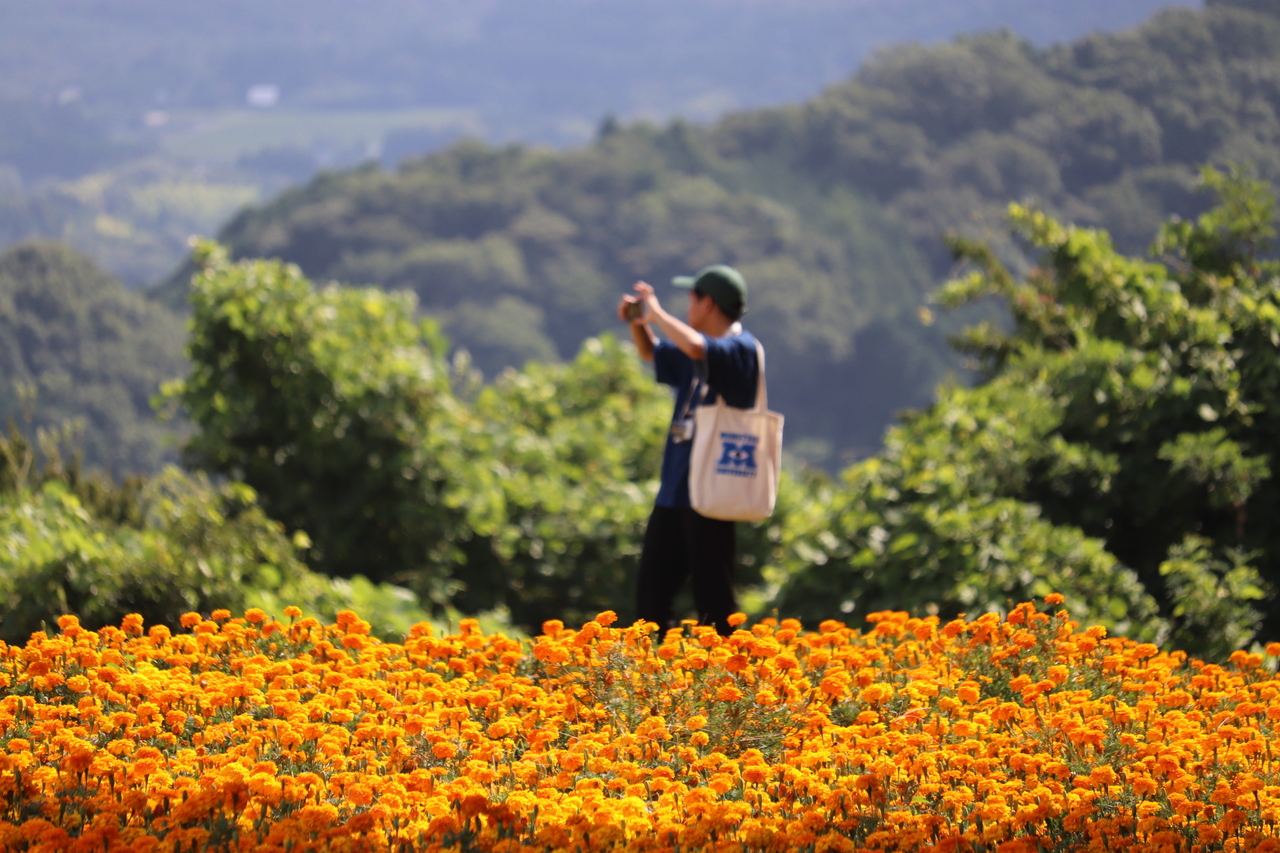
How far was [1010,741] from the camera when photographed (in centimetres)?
285

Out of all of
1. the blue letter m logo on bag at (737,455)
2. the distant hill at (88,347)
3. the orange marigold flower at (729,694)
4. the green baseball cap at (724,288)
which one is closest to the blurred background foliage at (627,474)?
the blue letter m logo on bag at (737,455)

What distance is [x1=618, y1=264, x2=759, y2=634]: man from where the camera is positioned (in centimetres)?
383

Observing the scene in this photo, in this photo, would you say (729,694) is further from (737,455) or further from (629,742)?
(737,455)

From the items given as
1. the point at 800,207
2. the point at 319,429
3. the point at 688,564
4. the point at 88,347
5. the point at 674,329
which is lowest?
the point at 88,347

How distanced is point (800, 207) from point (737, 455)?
108886 mm

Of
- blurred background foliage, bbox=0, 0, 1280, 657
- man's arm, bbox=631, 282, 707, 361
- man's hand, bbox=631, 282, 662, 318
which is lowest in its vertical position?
blurred background foliage, bbox=0, 0, 1280, 657

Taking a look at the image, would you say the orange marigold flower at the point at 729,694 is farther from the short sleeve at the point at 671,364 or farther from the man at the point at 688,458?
the short sleeve at the point at 671,364

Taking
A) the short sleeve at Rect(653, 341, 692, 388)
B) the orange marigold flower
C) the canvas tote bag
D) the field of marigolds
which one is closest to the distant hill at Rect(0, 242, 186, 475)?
the short sleeve at Rect(653, 341, 692, 388)

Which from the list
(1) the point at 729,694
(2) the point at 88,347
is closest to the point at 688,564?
(1) the point at 729,694

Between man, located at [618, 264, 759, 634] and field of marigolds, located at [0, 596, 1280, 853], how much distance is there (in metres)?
0.40

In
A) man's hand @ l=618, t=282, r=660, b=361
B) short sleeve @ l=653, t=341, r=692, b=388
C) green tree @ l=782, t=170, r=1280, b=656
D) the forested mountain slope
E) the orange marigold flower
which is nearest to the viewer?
the orange marigold flower

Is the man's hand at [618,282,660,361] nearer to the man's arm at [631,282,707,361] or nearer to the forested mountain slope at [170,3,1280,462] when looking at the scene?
the man's arm at [631,282,707,361]

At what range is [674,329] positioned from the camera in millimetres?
3629

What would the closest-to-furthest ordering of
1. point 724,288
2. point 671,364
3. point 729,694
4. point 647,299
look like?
point 729,694 < point 647,299 < point 724,288 < point 671,364
